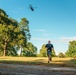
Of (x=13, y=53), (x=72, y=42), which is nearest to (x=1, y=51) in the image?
(x=13, y=53)

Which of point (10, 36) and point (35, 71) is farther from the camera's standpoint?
point (10, 36)

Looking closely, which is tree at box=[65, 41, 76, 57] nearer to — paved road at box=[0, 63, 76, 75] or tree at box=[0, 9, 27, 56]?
tree at box=[0, 9, 27, 56]

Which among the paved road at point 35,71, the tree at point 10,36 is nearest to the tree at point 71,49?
the tree at point 10,36

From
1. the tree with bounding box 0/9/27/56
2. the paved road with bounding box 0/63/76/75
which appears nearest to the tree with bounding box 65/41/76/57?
the tree with bounding box 0/9/27/56

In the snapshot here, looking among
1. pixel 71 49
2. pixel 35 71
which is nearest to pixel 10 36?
pixel 71 49

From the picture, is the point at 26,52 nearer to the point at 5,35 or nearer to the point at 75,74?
the point at 5,35

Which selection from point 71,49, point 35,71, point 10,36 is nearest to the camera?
point 35,71

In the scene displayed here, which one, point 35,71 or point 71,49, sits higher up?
point 71,49

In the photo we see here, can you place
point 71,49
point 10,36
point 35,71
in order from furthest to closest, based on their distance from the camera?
point 71,49
point 10,36
point 35,71

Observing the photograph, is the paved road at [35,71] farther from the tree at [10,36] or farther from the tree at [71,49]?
the tree at [71,49]

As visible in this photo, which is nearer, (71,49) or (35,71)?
(35,71)

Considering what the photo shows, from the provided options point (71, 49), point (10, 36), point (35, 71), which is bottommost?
point (35, 71)

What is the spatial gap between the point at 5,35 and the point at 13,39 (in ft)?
10.9

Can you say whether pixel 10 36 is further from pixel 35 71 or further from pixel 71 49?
pixel 35 71
